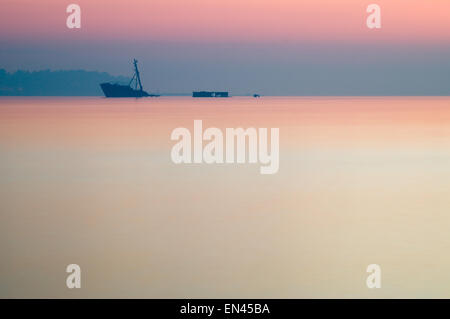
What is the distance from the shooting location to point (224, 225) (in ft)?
24.1

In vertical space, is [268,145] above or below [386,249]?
above

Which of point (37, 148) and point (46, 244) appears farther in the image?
point (37, 148)

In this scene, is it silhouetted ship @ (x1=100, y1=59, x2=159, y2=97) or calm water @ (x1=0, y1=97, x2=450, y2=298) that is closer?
calm water @ (x1=0, y1=97, x2=450, y2=298)

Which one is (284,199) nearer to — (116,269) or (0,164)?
(116,269)

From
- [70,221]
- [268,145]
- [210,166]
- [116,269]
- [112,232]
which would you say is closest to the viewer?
[116,269]

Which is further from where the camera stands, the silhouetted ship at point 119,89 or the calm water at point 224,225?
the silhouetted ship at point 119,89

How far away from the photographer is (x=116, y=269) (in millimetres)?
5723

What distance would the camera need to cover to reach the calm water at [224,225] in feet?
17.6

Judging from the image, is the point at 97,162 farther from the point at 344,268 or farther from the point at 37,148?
the point at 344,268

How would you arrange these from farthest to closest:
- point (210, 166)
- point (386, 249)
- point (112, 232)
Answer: point (210, 166) → point (112, 232) → point (386, 249)

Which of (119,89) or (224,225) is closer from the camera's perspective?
(224,225)

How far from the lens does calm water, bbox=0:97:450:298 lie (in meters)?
5.38
